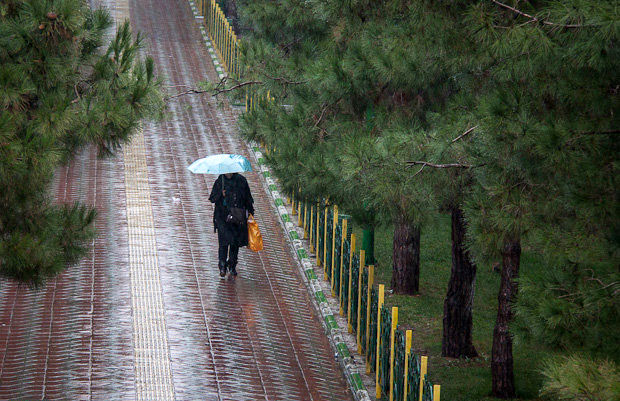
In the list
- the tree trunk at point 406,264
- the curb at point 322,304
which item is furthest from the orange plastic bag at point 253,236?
the tree trunk at point 406,264

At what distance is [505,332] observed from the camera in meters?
9.36

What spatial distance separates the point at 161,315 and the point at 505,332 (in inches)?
158

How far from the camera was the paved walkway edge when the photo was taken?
30.9ft

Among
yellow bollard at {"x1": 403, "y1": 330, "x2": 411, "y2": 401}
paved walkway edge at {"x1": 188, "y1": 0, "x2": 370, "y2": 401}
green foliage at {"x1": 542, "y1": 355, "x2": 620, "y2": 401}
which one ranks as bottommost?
paved walkway edge at {"x1": 188, "y1": 0, "x2": 370, "y2": 401}

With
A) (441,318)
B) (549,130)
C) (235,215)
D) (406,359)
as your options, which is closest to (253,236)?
(235,215)

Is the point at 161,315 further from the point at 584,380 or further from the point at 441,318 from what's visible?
the point at 584,380

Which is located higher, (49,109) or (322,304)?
(49,109)

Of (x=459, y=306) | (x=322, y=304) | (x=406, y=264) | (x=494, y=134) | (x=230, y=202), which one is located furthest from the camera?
(x=406, y=264)

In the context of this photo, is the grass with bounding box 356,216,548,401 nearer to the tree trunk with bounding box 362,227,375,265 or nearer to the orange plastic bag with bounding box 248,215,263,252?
the tree trunk with bounding box 362,227,375,265

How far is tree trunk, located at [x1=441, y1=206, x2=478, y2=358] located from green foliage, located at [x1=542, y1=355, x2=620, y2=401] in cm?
536

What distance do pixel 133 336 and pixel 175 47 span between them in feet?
56.6

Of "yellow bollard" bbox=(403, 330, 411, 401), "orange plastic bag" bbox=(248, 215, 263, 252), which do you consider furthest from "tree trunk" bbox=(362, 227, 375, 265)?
"yellow bollard" bbox=(403, 330, 411, 401)

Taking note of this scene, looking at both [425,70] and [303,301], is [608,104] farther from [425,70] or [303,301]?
[303,301]

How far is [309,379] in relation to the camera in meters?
9.51
